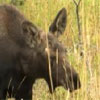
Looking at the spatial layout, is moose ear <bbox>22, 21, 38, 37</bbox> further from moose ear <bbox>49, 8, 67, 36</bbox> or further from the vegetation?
the vegetation

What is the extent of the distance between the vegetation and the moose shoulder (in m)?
0.48

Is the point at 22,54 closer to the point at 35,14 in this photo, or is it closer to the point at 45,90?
the point at 45,90

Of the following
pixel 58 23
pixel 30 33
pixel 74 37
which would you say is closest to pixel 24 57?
pixel 30 33

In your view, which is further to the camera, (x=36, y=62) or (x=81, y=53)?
(x=81, y=53)

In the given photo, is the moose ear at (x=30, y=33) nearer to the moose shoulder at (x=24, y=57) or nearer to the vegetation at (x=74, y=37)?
the moose shoulder at (x=24, y=57)

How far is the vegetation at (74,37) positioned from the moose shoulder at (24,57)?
0.48 m

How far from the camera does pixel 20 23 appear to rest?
20.8 feet

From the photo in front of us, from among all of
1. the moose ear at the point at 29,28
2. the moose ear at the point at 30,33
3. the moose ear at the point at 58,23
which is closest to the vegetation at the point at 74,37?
the moose ear at the point at 58,23

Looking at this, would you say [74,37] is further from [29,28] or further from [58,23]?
[29,28]

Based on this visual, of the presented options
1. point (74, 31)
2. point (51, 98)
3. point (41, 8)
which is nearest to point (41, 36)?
point (51, 98)

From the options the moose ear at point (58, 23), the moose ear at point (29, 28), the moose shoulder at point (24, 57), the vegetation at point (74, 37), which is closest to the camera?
the moose ear at point (29, 28)

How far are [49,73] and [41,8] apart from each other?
3.49 m

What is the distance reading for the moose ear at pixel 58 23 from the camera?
6.38 m

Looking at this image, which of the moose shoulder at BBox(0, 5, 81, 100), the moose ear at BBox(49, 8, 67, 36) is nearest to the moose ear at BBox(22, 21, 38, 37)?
the moose shoulder at BBox(0, 5, 81, 100)
